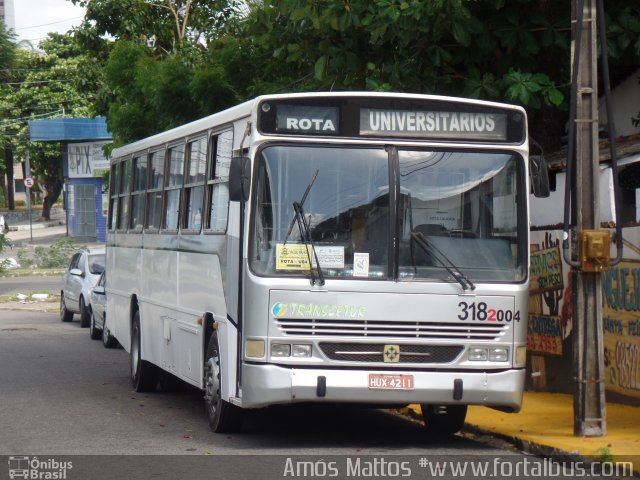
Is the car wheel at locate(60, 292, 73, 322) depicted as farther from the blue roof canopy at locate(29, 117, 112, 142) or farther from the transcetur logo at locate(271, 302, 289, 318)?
the blue roof canopy at locate(29, 117, 112, 142)

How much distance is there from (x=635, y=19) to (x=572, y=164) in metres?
3.98

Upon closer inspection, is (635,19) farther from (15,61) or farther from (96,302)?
(15,61)

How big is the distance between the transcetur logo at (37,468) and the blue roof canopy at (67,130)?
2205 inches

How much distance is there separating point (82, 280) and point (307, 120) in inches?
601

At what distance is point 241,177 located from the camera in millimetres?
9672

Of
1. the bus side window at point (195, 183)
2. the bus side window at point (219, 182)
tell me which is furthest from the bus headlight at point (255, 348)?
the bus side window at point (195, 183)

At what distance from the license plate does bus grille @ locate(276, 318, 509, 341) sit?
0.33m

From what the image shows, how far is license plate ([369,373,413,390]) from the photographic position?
9.62m

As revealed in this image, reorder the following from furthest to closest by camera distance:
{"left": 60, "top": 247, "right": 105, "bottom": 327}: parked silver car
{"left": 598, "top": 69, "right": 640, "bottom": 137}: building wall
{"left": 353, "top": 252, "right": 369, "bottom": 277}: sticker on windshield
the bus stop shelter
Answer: the bus stop shelter < {"left": 60, "top": 247, "right": 105, "bottom": 327}: parked silver car < {"left": 598, "top": 69, "right": 640, "bottom": 137}: building wall < {"left": 353, "top": 252, "right": 369, "bottom": 277}: sticker on windshield

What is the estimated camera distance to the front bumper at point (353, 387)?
9.58 metres

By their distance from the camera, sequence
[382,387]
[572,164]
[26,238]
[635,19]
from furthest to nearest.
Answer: [26,238]
[635,19]
[572,164]
[382,387]

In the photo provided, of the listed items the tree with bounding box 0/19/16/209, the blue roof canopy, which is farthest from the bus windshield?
the blue roof canopy

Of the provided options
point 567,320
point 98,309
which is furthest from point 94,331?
point 567,320

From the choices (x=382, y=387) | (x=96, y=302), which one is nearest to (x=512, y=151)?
(x=382, y=387)
